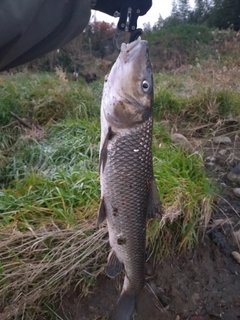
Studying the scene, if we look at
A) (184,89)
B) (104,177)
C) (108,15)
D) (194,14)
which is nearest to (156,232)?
(104,177)

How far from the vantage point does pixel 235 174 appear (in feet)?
12.5

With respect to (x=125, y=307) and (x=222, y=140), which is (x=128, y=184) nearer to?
(x=125, y=307)

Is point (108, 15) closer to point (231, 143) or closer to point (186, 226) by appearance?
point (186, 226)

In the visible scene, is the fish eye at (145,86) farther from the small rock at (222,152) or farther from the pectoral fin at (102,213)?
the small rock at (222,152)

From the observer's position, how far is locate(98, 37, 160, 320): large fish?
1683 millimetres

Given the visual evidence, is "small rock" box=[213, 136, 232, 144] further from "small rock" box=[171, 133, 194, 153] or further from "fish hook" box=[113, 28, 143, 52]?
"fish hook" box=[113, 28, 143, 52]

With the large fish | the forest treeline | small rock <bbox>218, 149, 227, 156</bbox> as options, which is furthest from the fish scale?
the forest treeline

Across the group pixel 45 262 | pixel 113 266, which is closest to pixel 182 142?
pixel 45 262

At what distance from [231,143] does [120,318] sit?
2.71 meters

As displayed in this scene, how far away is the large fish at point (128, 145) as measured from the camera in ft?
5.52

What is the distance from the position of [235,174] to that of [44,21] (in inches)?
104

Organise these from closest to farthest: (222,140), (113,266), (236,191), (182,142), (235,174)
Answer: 1. (113,266)
2. (236,191)
3. (235,174)
4. (182,142)
5. (222,140)

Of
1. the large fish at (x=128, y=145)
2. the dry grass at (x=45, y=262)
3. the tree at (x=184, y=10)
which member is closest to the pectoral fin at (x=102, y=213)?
the large fish at (x=128, y=145)

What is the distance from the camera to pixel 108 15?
6.07ft
